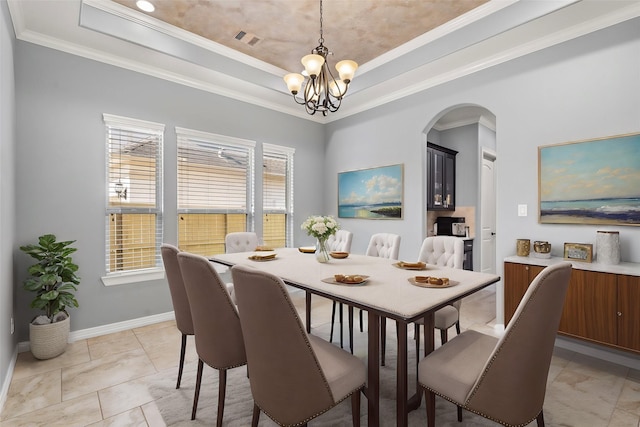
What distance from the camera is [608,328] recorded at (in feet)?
7.74

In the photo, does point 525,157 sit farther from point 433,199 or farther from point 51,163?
point 51,163

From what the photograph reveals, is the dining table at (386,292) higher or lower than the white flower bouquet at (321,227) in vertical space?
lower

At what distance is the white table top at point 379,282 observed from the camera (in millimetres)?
1438

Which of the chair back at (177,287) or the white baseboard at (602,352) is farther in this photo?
the white baseboard at (602,352)

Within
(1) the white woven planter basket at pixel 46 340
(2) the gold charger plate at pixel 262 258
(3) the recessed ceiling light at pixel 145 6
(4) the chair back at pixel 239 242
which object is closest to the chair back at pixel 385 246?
(2) the gold charger plate at pixel 262 258

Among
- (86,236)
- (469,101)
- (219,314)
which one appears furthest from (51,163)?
(469,101)

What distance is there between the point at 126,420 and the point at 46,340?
4.58 feet

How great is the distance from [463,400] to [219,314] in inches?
48.2

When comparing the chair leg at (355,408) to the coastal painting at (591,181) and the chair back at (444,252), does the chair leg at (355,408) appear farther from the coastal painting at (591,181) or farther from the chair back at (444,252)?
the coastal painting at (591,181)

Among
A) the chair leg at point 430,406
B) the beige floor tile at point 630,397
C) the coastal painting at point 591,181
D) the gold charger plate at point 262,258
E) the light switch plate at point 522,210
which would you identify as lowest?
the beige floor tile at point 630,397

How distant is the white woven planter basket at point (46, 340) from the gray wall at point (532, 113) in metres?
3.81

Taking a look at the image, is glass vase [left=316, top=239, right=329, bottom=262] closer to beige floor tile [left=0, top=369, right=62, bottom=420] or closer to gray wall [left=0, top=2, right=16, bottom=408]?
beige floor tile [left=0, top=369, right=62, bottom=420]

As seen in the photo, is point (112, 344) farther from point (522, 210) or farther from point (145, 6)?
point (522, 210)

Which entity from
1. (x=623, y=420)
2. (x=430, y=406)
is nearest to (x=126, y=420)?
(x=430, y=406)
